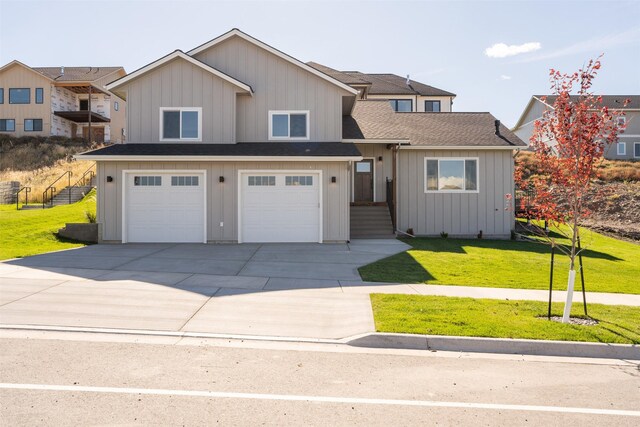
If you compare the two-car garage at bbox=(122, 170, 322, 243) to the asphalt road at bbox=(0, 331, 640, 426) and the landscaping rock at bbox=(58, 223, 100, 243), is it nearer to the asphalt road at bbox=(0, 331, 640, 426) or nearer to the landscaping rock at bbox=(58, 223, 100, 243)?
the landscaping rock at bbox=(58, 223, 100, 243)

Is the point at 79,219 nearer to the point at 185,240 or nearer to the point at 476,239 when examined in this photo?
the point at 185,240

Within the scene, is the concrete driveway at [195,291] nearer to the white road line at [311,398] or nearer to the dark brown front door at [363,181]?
the white road line at [311,398]

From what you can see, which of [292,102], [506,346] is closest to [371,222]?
[292,102]

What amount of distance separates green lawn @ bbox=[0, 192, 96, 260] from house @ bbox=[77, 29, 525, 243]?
6.67 feet

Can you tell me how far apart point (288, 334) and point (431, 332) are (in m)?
2.04

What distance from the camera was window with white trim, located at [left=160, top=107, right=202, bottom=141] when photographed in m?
16.5

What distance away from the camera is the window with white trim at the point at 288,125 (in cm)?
1703

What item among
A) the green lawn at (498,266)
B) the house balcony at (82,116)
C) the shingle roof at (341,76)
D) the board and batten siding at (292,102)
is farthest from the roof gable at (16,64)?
the green lawn at (498,266)

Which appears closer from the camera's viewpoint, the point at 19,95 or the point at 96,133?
the point at 19,95

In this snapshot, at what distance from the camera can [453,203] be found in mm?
18234

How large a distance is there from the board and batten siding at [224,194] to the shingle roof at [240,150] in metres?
0.40

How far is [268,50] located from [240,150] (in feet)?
14.5

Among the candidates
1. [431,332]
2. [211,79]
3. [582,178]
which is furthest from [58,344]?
[211,79]

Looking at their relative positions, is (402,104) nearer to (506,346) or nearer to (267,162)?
(267,162)
